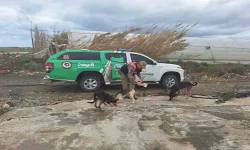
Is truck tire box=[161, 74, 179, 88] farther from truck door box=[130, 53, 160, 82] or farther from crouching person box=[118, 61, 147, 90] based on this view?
crouching person box=[118, 61, 147, 90]

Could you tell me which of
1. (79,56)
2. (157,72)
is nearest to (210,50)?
(157,72)

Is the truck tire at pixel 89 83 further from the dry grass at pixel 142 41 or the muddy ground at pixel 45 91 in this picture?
the dry grass at pixel 142 41

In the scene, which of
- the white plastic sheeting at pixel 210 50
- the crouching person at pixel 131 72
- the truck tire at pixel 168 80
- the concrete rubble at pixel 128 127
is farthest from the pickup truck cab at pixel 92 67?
the white plastic sheeting at pixel 210 50

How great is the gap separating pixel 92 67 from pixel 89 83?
24.5 inches

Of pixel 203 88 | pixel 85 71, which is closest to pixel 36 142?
pixel 85 71

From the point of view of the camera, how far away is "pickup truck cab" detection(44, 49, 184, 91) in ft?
39.0

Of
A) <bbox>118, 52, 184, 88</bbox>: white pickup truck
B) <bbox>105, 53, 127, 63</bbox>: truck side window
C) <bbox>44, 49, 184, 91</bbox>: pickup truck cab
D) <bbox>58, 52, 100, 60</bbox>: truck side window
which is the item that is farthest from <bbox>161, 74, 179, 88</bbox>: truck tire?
<bbox>58, 52, 100, 60</bbox>: truck side window

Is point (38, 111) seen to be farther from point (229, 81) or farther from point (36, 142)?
point (229, 81)

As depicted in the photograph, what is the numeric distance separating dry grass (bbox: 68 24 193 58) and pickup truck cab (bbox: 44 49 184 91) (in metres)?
7.14

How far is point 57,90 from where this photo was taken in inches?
511

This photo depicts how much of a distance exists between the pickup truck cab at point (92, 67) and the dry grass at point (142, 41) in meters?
7.14

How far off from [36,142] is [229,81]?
12.6 metres

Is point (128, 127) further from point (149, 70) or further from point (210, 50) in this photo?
point (210, 50)

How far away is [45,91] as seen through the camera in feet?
41.5
